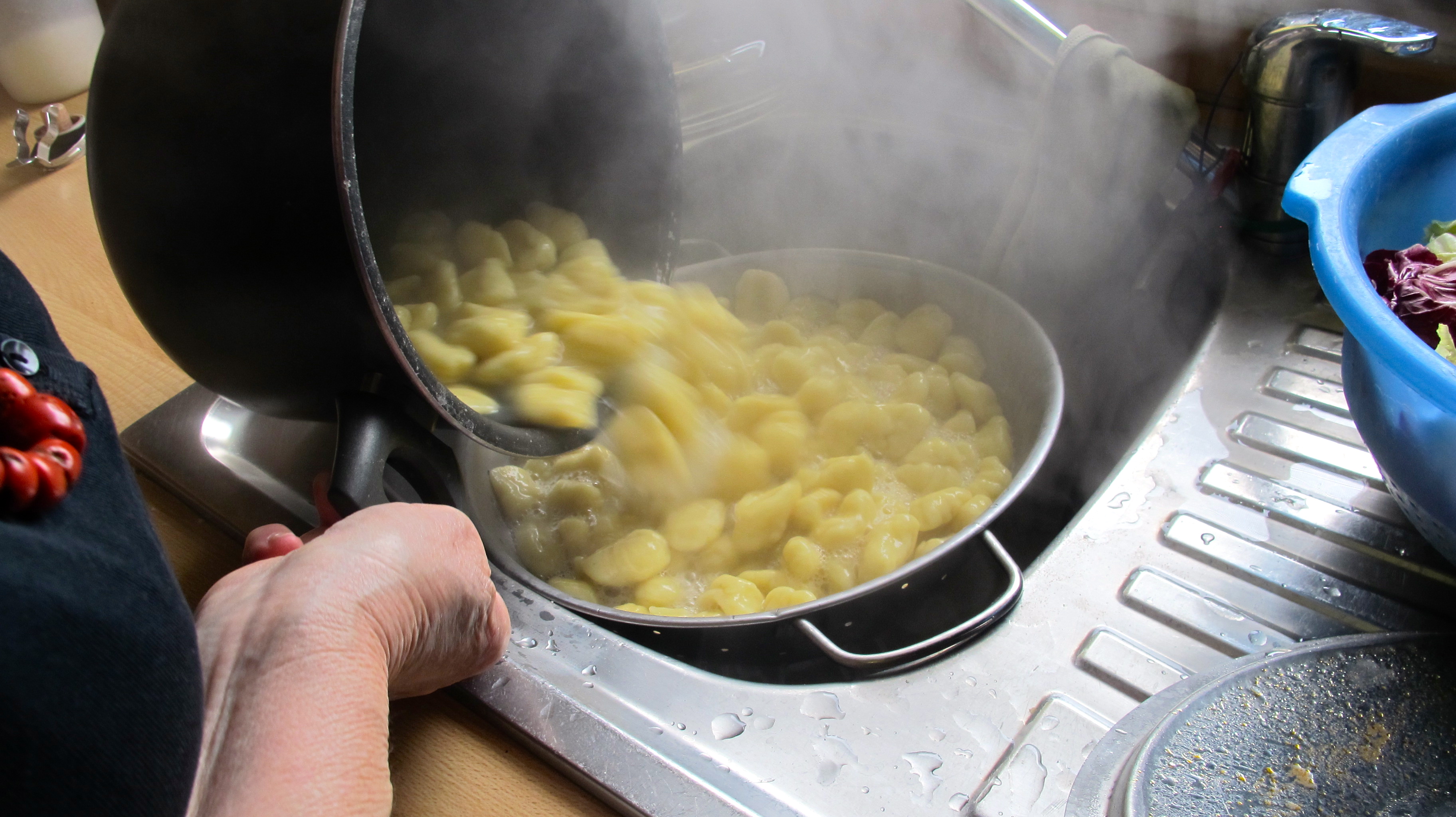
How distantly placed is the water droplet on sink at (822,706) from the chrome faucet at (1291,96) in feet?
2.32

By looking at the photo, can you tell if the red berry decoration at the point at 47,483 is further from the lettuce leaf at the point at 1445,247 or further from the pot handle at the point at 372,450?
the lettuce leaf at the point at 1445,247

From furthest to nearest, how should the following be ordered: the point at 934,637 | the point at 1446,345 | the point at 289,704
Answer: the point at 934,637, the point at 1446,345, the point at 289,704

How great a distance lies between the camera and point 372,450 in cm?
62

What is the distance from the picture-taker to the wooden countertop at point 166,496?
57 centimetres

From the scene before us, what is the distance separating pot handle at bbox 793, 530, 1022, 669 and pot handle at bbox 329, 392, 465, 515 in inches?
12.4

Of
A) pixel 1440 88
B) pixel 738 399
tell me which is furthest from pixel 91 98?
pixel 1440 88

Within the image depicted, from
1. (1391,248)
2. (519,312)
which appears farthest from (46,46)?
(1391,248)

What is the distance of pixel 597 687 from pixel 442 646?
12 cm

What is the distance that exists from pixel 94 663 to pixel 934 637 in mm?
527

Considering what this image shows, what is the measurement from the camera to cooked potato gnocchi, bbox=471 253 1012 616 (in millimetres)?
781

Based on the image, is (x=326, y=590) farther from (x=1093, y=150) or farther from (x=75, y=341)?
(x=1093, y=150)

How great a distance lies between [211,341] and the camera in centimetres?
61

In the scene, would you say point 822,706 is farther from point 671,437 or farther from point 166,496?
point 166,496

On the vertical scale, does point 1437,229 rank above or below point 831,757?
above
